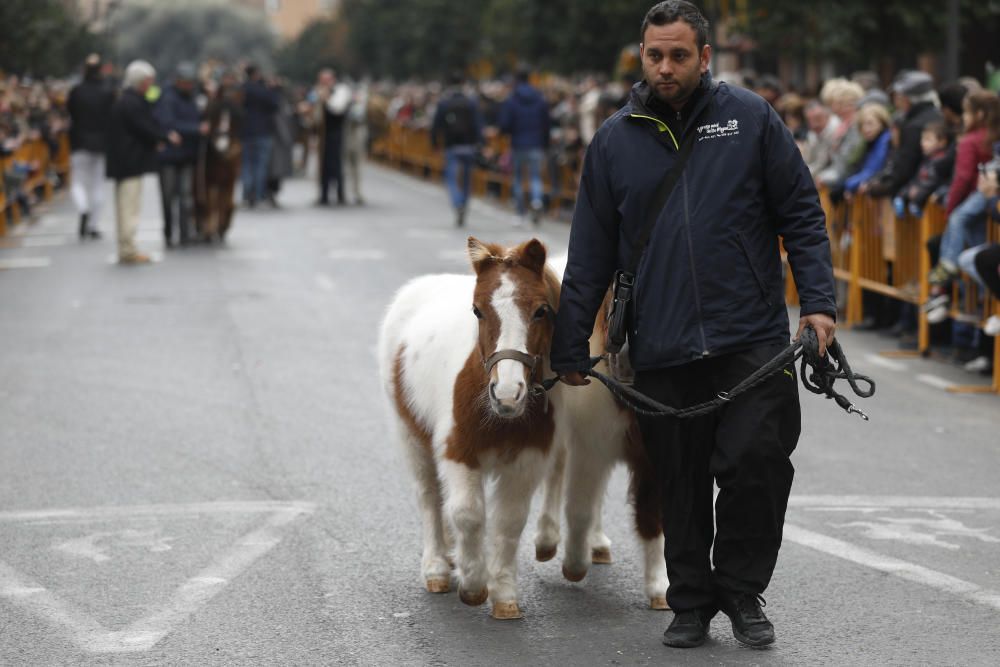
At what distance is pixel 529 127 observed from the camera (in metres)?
25.0

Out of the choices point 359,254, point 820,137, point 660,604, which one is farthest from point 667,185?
point 359,254

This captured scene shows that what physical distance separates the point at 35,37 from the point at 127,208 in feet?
41.4

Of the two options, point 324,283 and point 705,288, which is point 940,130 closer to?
point 324,283

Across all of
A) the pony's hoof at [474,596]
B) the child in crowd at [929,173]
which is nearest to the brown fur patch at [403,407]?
the pony's hoof at [474,596]

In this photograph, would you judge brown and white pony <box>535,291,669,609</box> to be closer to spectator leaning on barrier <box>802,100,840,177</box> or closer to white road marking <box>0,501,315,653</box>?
white road marking <box>0,501,315,653</box>

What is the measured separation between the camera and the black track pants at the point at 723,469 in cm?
565

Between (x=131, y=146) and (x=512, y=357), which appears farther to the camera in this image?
(x=131, y=146)

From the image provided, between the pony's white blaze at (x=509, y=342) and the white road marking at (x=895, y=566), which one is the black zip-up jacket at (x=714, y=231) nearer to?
the pony's white blaze at (x=509, y=342)

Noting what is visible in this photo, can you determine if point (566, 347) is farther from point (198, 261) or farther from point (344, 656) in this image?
point (198, 261)

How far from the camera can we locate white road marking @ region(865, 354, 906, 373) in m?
12.5

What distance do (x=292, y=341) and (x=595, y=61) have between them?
24477 millimetres

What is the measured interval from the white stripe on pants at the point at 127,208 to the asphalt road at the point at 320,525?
4.75 meters

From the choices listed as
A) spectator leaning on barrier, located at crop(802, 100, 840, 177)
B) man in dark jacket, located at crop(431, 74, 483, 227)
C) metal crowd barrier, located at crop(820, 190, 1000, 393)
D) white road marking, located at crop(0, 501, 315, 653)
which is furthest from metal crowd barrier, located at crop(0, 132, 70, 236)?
white road marking, located at crop(0, 501, 315, 653)

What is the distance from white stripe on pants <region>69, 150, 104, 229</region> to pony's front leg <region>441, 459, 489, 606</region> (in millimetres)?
17885
